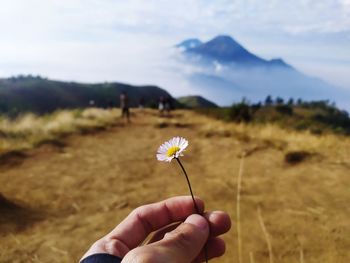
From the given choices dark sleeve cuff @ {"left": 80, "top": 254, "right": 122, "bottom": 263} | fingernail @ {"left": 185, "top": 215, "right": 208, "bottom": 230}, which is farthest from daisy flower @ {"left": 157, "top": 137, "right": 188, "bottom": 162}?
dark sleeve cuff @ {"left": 80, "top": 254, "right": 122, "bottom": 263}

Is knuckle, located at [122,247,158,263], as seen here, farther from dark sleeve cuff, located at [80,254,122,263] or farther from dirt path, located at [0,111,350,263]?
dirt path, located at [0,111,350,263]

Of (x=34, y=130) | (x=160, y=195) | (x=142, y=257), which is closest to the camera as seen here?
(x=142, y=257)

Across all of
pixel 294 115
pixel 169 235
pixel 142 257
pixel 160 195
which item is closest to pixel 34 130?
pixel 160 195

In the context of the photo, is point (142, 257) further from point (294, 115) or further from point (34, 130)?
point (294, 115)

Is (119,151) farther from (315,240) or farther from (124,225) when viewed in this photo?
(124,225)

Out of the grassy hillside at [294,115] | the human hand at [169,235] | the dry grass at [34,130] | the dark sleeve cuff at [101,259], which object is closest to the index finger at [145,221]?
the human hand at [169,235]

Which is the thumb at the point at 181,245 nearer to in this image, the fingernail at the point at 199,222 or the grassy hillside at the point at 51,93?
the fingernail at the point at 199,222
